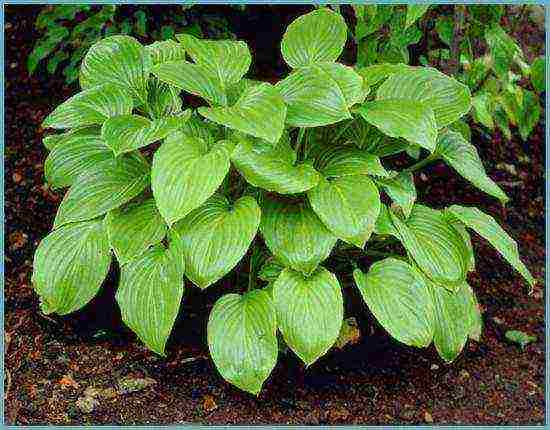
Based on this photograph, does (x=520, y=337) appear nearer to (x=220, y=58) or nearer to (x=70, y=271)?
(x=220, y=58)

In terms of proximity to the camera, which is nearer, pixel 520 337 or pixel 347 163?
pixel 347 163

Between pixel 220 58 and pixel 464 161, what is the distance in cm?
81

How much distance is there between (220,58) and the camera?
8.63 feet

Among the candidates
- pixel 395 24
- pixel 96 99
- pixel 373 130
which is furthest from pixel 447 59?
pixel 96 99

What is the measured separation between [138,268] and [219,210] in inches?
10.8

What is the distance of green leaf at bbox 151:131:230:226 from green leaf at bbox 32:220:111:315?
0.37 meters

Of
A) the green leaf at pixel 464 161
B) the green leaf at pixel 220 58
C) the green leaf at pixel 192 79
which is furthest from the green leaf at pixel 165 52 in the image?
the green leaf at pixel 464 161

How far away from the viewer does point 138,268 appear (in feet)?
8.20

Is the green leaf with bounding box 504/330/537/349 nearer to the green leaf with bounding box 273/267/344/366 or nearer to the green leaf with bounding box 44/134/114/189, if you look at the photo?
the green leaf with bounding box 273/267/344/366

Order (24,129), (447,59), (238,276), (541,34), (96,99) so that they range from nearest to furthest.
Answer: (96,99) → (238,276) → (447,59) → (24,129) → (541,34)

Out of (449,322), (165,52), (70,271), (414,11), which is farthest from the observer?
(414,11)

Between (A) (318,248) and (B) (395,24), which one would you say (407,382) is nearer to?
(A) (318,248)

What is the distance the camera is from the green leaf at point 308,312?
241 cm

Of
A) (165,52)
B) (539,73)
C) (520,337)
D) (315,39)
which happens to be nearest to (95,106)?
(165,52)
